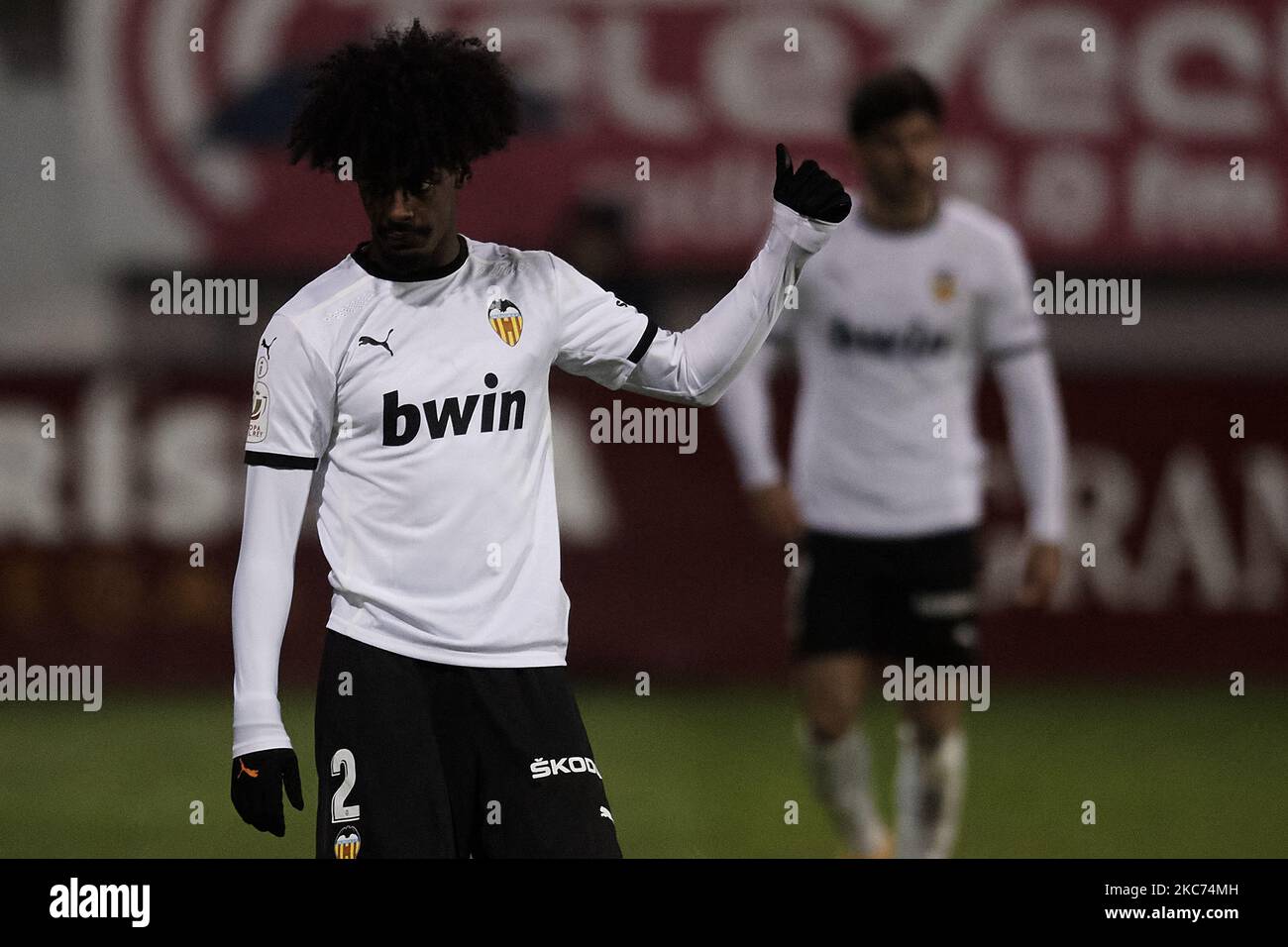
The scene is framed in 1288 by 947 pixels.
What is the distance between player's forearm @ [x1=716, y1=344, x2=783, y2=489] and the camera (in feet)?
21.1

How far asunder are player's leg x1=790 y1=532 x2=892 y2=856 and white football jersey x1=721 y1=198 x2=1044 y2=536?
0.62ft

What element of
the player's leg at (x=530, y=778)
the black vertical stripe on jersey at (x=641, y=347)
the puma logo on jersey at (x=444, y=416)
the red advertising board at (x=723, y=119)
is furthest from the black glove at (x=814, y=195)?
the red advertising board at (x=723, y=119)

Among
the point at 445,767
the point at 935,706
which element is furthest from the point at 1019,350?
the point at 445,767

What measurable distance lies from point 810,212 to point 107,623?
6122 mm

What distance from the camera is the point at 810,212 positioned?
13.2 feet

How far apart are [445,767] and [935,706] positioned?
2.69 metres

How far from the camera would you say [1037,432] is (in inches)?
253

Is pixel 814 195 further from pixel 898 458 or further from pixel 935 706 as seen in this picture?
pixel 935 706

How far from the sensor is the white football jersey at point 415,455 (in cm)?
A: 387

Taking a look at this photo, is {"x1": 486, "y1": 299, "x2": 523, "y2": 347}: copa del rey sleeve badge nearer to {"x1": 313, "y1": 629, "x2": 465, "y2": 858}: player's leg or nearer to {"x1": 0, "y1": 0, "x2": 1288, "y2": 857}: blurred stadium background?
{"x1": 313, "y1": 629, "x2": 465, "y2": 858}: player's leg
